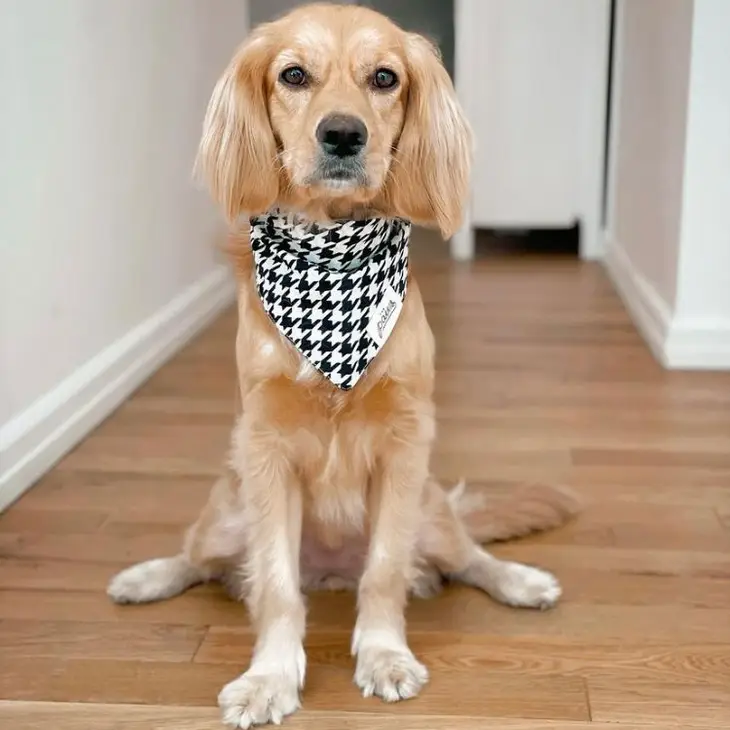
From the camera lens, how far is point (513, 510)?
1937mm

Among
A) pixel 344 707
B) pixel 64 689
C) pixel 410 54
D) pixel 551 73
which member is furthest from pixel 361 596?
pixel 551 73

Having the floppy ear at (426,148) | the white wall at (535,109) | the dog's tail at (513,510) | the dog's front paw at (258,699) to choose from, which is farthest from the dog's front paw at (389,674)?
the white wall at (535,109)

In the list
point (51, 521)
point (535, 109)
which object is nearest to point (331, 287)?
point (51, 521)

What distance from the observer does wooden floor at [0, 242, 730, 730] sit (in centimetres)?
143

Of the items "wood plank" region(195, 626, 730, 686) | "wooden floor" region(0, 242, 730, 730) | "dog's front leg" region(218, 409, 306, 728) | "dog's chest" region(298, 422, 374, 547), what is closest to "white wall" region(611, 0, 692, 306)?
"wooden floor" region(0, 242, 730, 730)

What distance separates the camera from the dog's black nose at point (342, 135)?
4.34 ft

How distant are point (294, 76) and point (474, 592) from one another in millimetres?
948

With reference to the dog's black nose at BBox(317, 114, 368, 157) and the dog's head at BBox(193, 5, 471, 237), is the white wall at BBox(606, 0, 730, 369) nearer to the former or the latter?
the dog's head at BBox(193, 5, 471, 237)

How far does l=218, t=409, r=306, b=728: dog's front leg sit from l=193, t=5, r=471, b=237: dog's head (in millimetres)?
380

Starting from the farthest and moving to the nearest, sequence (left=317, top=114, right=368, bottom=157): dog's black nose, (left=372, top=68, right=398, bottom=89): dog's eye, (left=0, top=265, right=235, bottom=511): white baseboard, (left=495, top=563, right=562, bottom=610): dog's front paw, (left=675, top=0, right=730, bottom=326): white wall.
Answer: (left=675, top=0, right=730, bottom=326): white wall < (left=0, top=265, right=235, bottom=511): white baseboard < (left=495, top=563, right=562, bottom=610): dog's front paw < (left=372, top=68, right=398, bottom=89): dog's eye < (left=317, top=114, right=368, bottom=157): dog's black nose

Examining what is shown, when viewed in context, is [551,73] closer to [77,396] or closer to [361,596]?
[77,396]

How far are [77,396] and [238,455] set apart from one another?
44.8 inches

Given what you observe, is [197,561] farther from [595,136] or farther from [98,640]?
[595,136]

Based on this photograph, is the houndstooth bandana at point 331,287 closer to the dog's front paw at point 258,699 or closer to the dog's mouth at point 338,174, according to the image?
the dog's mouth at point 338,174
